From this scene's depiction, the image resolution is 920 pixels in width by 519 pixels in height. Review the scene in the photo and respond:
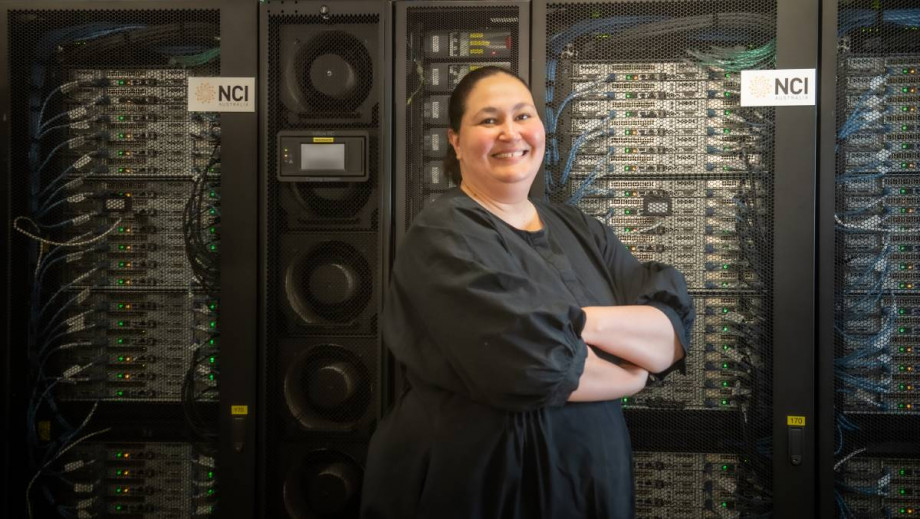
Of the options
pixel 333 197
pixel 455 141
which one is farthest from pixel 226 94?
pixel 455 141

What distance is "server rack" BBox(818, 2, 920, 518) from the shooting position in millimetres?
1788

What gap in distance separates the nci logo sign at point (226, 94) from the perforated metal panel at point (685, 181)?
33.3 inches

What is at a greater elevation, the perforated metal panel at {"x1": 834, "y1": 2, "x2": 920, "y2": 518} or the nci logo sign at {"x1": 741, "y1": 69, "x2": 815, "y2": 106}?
the nci logo sign at {"x1": 741, "y1": 69, "x2": 815, "y2": 106}

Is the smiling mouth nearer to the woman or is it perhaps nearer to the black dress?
the woman

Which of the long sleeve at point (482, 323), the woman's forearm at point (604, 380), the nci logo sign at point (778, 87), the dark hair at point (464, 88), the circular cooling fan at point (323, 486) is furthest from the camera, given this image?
the circular cooling fan at point (323, 486)

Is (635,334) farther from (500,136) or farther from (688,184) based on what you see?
(688,184)

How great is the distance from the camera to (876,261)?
1796 mm

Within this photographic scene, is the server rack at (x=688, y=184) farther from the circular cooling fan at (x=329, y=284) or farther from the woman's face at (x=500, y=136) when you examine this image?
the circular cooling fan at (x=329, y=284)

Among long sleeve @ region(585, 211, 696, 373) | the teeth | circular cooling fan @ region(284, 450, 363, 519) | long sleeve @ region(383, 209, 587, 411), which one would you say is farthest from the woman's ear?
circular cooling fan @ region(284, 450, 363, 519)

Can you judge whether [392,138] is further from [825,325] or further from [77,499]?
[77,499]

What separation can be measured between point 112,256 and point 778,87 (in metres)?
2.02

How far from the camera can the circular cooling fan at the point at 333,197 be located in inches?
72.4

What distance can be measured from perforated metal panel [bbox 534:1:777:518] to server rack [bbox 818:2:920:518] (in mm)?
237

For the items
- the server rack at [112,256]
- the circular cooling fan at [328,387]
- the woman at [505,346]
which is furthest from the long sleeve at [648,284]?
the server rack at [112,256]
